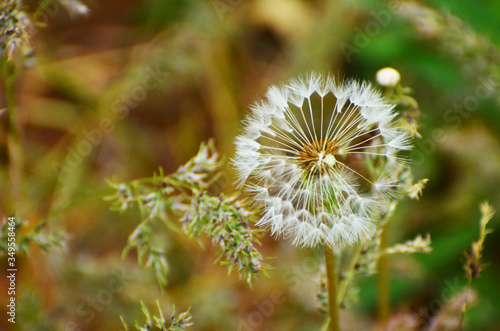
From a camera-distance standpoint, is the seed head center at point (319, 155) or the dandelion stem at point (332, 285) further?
the seed head center at point (319, 155)

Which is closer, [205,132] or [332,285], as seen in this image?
[332,285]

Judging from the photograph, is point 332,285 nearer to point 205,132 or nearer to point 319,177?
point 319,177

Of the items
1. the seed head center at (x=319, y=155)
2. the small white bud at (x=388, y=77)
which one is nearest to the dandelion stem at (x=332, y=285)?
the seed head center at (x=319, y=155)

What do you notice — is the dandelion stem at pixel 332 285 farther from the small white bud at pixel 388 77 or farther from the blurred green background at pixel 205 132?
the blurred green background at pixel 205 132

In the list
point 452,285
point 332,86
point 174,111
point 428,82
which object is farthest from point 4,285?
point 428,82

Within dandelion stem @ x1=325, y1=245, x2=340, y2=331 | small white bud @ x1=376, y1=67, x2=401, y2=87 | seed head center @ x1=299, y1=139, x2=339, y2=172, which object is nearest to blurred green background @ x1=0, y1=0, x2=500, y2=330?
small white bud @ x1=376, y1=67, x2=401, y2=87

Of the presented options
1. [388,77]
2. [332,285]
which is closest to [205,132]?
[388,77]

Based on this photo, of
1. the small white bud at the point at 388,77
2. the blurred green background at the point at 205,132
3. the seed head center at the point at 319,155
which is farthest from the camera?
the blurred green background at the point at 205,132

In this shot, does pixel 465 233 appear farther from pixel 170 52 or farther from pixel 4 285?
pixel 4 285
